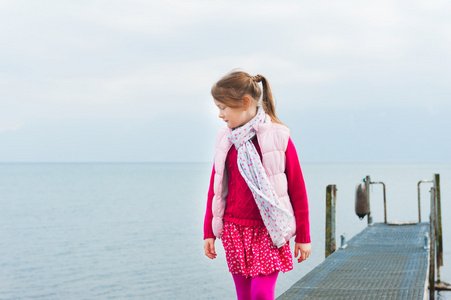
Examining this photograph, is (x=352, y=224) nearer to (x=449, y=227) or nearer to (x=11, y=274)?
(x=449, y=227)

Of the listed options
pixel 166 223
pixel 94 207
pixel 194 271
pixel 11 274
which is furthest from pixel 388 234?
pixel 94 207

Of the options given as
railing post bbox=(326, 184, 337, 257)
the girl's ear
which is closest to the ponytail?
the girl's ear

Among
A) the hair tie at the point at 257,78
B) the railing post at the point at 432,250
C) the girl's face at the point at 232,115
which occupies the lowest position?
the railing post at the point at 432,250

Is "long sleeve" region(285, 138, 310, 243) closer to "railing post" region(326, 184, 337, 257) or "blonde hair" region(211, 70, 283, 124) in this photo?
"blonde hair" region(211, 70, 283, 124)

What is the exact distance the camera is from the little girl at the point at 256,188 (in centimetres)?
304

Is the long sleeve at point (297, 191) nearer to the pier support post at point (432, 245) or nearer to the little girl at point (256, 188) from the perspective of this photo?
the little girl at point (256, 188)

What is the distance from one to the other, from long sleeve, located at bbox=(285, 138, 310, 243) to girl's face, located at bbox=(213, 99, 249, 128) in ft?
0.92

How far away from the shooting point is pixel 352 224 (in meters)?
33.7

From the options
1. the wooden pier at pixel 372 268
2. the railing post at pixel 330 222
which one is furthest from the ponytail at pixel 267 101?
the railing post at pixel 330 222

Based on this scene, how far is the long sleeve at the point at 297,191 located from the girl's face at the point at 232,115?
0.92 ft

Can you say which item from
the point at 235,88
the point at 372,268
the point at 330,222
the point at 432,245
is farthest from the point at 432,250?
the point at 235,88

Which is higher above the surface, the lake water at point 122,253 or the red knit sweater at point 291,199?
the red knit sweater at point 291,199

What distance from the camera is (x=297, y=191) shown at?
3.10 metres

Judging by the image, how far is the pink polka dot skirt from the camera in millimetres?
3080
